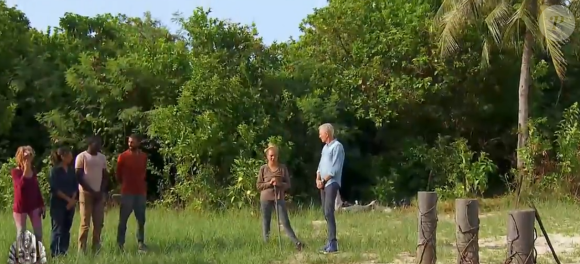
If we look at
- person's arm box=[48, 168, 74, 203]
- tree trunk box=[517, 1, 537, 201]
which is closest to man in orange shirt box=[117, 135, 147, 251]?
person's arm box=[48, 168, 74, 203]

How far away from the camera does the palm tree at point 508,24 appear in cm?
1648

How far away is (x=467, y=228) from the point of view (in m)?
7.14

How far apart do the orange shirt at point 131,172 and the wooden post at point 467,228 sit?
448 centimetres

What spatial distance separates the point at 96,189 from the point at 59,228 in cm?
64

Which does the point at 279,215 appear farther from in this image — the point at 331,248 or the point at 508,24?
the point at 508,24

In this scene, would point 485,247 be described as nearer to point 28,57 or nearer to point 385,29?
point 385,29

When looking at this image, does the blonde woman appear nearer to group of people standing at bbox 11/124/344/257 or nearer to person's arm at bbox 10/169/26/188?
group of people standing at bbox 11/124/344/257

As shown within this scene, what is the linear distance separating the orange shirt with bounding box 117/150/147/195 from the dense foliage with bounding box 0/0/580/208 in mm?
6536

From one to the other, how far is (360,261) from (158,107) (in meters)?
9.46

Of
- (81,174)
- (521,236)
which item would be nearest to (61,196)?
(81,174)

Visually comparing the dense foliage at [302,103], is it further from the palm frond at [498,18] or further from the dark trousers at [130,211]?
the dark trousers at [130,211]

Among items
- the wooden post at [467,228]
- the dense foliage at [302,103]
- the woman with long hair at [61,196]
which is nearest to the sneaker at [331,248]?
the wooden post at [467,228]

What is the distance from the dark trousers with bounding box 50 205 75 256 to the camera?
9.35 m

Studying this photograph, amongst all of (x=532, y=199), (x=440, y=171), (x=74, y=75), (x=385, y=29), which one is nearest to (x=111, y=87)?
(x=74, y=75)
